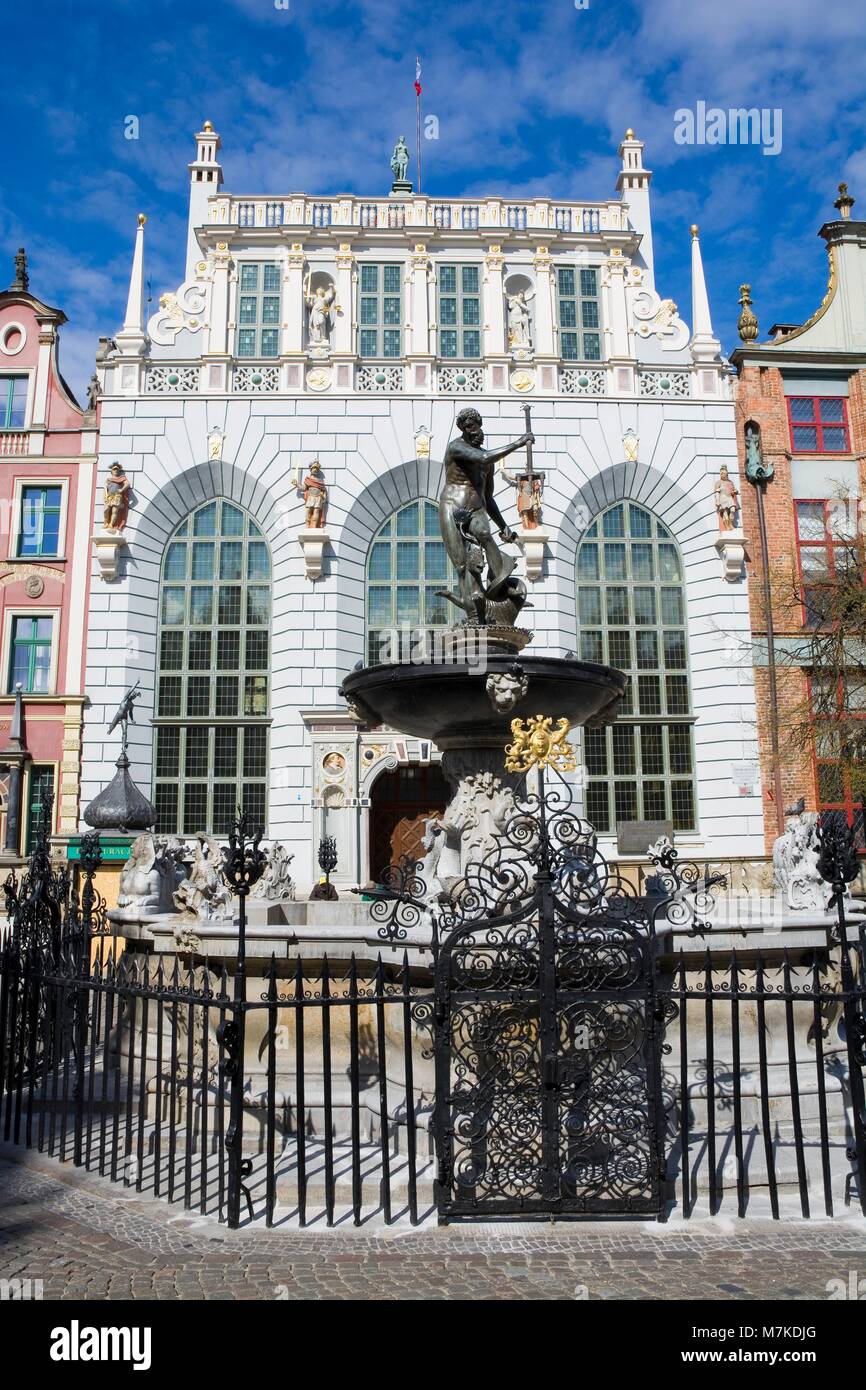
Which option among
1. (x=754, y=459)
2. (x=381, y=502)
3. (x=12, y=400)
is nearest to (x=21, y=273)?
(x=12, y=400)

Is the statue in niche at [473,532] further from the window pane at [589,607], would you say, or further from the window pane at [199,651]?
the window pane at [199,651]

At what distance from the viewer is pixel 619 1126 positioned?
21.2 feet

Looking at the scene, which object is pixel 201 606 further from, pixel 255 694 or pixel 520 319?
pixel 520 319

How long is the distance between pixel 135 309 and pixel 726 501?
18.3 m

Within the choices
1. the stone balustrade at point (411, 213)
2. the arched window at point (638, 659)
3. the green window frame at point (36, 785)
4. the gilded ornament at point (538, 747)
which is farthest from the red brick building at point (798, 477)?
the gilded ornament at point (538, 747)

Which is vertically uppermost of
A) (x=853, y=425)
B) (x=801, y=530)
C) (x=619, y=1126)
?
(x=853, y=425)

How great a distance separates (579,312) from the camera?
30.6 m

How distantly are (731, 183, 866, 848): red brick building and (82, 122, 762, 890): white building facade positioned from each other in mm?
676

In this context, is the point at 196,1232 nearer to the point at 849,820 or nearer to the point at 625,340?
the point at 849,820

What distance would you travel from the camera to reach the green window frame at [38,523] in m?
29.1

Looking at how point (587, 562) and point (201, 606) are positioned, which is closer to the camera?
point (201, 606)
